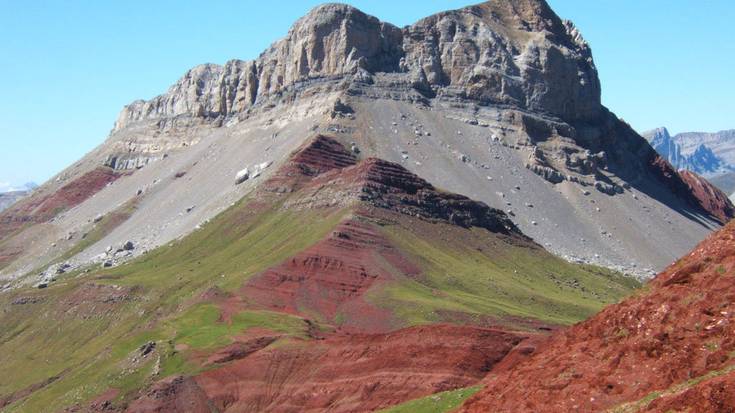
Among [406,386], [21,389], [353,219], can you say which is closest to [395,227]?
[353,219]

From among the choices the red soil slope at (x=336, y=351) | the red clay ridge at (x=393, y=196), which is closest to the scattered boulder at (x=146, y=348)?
the red soil slope at (x=336, y=351)

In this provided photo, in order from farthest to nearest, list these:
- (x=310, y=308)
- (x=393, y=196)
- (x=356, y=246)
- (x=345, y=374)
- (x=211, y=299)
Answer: (x=393, y=196)
(x=356, y=246)
(x=211, y=299)
(x=310, y=308)
(x=345, y=374)

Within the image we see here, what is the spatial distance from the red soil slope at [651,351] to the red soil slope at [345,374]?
35.3 metres

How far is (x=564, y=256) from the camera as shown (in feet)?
652

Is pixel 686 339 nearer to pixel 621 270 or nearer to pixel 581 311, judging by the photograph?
pixel 581 311

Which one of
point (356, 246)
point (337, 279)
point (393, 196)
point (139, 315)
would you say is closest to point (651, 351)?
point (337, 279)

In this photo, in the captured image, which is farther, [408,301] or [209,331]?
[408,301]

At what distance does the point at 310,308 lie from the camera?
5281 inches

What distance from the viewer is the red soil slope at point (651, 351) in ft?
120

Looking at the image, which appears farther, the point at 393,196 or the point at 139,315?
the point at 393,196

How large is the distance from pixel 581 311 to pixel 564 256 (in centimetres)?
5174

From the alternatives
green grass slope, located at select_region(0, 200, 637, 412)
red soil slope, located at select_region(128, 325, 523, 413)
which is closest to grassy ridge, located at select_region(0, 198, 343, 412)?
green grass slope, located at select_region(0, 200, 637, 412)

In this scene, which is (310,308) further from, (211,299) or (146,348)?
(146,348)

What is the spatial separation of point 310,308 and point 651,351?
9759 cm
